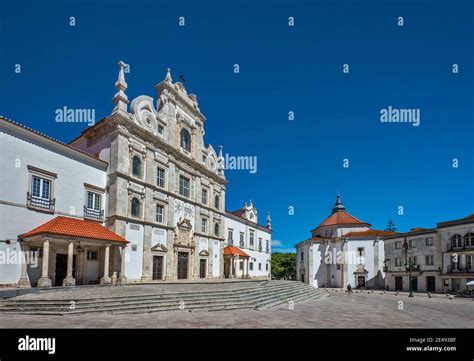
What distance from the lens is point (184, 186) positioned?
31625 millimetres

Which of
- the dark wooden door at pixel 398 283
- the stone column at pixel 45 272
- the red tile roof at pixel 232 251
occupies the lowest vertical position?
the dark wooden door at pixel 398 283

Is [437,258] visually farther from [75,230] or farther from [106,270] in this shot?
[75,230]

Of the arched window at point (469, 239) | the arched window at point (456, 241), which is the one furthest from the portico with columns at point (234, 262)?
the arched window at point (469, 239)

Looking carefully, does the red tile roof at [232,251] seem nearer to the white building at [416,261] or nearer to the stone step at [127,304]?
the white building at [416,261]

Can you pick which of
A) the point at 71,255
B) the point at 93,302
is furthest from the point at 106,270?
the point at 93,302

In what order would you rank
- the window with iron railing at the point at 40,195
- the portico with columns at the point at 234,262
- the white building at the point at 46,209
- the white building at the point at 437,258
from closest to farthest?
1. the white building at the point at 46,209
2. the window with iron railing at the point at 40,195
3. the white building at the point at 437,258
4. the portico with columns at the point at 234,262

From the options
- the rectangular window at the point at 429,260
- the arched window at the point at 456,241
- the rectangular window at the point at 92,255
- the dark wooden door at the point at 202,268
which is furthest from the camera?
the rectangular window at the point at 429,260

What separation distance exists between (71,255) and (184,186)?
14.7 metres

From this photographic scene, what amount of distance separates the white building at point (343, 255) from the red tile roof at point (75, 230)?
3828 centimetres

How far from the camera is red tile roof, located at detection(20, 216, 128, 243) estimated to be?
17.3 meters

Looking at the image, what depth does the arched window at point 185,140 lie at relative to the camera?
3219 centimetres
